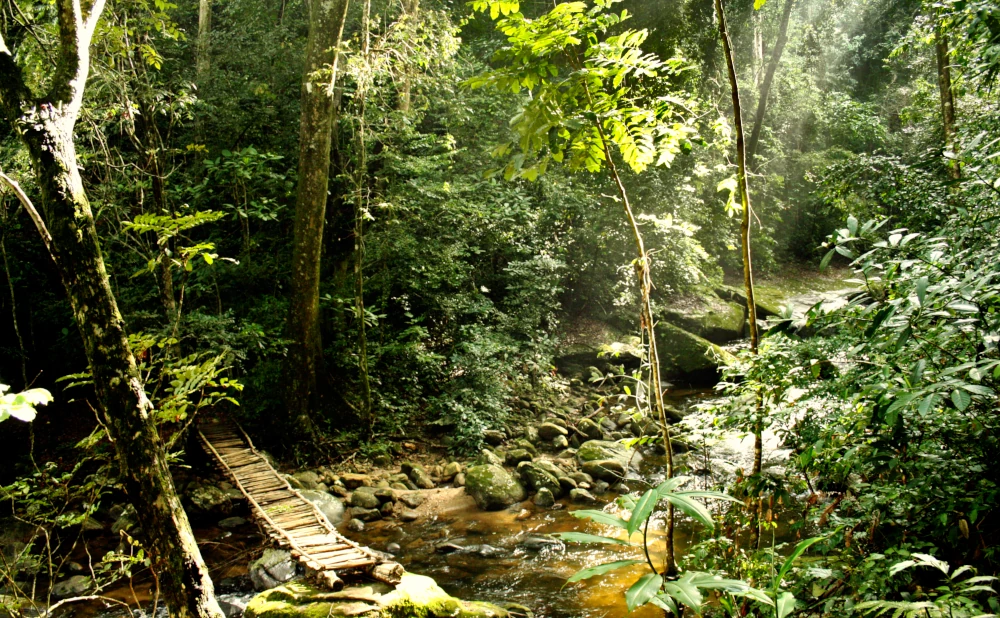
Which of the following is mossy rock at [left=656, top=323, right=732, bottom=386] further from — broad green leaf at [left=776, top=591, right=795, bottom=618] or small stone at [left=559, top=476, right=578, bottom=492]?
broad green leaf at [left=776, top=591, right=795, bottom=618]

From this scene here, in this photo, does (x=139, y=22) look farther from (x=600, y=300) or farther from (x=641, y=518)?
(x=600, y=300)

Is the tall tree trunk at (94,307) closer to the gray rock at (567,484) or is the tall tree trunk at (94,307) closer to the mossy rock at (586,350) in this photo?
the gray rock at (567,484)

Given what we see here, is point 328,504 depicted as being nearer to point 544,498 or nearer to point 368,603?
point 544,498

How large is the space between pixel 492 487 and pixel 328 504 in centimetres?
190

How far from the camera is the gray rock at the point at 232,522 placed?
6.18m

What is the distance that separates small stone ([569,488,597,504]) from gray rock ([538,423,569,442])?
1739mm

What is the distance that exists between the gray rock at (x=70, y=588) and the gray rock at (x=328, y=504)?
1.99 metres

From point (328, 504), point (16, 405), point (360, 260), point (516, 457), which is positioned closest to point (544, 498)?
point (516, 457)

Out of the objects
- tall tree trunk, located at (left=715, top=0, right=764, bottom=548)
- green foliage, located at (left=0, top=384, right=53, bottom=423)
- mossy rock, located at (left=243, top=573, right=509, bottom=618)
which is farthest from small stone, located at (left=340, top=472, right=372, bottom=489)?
green foliage, located at (left=0, top=384, right=53, bottom=423)

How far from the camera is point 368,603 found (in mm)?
3896

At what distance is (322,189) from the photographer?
728 centimetres

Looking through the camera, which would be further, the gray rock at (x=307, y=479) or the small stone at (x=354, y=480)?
the small stone at (x=354, y=480)

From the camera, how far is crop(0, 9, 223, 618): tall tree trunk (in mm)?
2514

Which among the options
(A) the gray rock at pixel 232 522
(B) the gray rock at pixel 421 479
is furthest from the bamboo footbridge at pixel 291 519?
(B) the gray rock at pixel 421 479
